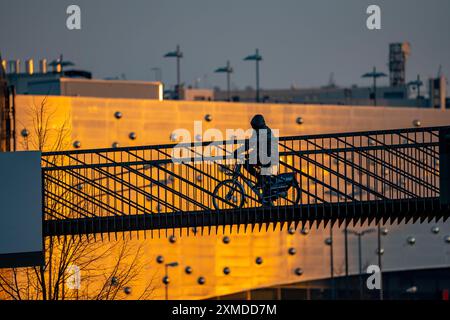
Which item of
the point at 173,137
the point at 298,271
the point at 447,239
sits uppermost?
the point at 173,137

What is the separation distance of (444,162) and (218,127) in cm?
5486

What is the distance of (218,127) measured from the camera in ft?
310

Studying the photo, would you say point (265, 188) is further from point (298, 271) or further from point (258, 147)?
point (298, 271)

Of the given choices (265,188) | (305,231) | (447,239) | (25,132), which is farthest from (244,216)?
(447,239)

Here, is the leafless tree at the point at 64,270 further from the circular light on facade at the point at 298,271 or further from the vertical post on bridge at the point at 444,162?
the circular light on facade at the point at 298,271

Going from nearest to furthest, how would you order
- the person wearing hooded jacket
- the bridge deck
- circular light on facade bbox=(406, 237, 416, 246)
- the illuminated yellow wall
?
the bridge deck → the person wearing hooded jacket → the illuminated yellow wall → circular light on facade bbox=(406, 237, 416, 246)

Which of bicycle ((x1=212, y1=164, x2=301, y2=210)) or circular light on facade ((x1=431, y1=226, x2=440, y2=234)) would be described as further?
circular light on facade ((x1=431, y1=226, x2=440, y2=234))

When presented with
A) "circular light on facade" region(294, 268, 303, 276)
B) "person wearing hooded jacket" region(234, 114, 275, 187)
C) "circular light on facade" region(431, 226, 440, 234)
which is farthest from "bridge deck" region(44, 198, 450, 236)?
"circular light on facade" region(431, 226, 440, 234)

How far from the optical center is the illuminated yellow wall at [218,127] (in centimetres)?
8950

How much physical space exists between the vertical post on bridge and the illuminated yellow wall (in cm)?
4677

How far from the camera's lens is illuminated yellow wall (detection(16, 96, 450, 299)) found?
89.5 meters

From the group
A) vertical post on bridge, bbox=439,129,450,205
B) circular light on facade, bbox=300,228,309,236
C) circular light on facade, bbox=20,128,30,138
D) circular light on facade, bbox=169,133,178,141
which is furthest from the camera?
circular light on facade, bbox=300,228,309,236

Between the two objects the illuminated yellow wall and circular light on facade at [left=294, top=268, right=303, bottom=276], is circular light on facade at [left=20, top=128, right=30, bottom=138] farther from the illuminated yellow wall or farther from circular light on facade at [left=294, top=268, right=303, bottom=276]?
circular light on facade at [left=294, top=268, right=303, bottom=276]

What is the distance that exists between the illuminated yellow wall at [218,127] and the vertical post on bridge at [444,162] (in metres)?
46.8
